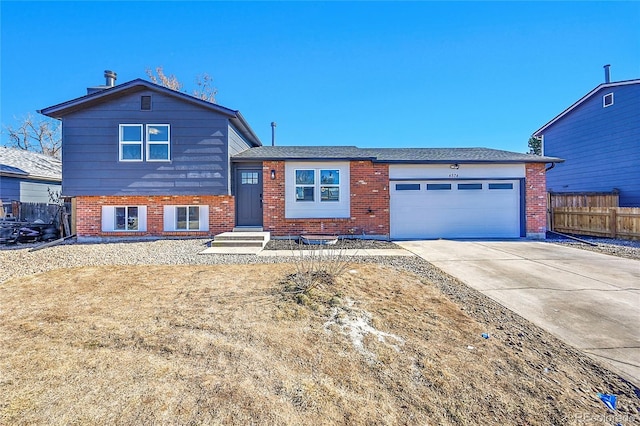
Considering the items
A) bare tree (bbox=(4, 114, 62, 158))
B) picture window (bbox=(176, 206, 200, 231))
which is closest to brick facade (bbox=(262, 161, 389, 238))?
picture window (bbox=(176, 206, 200, 231))

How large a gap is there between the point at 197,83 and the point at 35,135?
18235mm

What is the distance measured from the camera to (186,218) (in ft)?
34.2

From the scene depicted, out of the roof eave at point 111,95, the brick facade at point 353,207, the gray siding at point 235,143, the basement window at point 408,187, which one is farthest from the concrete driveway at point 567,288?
the roof eave at point 111,95

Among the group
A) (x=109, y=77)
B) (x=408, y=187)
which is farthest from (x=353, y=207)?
(x=109, y=77)

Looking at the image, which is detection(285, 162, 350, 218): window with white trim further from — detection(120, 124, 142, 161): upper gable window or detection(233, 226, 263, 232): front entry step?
detection(120, 124, 142, 161): upper gable window

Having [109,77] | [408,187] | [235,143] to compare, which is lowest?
[408,187]

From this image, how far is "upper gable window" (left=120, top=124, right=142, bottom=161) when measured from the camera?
986 cm

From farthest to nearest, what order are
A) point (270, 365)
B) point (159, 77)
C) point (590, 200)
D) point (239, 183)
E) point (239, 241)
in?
point (159, 77) → point (590, 200) → point (239, 183) → point (239, 241) → point (270, 365)

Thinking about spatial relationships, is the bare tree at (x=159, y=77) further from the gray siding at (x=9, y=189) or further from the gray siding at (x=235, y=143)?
the gray siding at (x=235, y=143)

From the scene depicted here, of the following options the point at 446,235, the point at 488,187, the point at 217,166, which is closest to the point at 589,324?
the point at 446,235

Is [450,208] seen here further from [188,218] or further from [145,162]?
[145,162]

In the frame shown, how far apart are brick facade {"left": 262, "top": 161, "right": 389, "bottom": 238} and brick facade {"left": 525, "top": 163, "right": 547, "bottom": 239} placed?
17.3ft

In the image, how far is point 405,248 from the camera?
8.60m

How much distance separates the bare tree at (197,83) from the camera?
19.5 m
